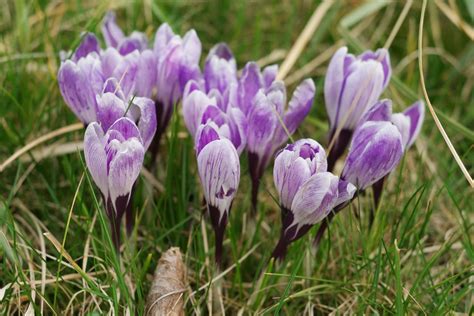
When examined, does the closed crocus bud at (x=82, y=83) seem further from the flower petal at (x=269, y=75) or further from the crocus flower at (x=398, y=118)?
the crocus flower at (x=398, y=118)

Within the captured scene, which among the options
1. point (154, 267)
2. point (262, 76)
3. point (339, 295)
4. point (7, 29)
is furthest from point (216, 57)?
point (7, 29)

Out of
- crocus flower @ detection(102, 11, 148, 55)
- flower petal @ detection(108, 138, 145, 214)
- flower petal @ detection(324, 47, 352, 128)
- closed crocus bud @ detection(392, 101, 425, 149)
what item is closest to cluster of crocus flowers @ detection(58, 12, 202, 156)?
crocus flower @ detection(102, 11, 148, 55)

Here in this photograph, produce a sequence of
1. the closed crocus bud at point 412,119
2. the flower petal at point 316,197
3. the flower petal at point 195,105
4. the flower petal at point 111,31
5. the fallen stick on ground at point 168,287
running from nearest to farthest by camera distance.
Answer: the flower petal at point 316,197 < the fallen stick on ground at point 168,287 < the flower petal at point 195,105 < the closed crocus bud at point 412,119 < the flower petal at point 111,31

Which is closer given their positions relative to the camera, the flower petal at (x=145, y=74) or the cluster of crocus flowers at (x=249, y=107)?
the cluster of crocus flowers at (x=249, y=107)

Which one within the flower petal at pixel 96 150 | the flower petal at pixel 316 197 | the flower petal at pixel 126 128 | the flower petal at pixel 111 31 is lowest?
the flower petal at pixel 316 197

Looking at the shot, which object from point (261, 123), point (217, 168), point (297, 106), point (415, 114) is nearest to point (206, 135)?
point (217, 168)

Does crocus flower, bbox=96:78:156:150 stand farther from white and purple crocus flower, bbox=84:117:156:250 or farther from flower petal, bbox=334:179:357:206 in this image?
flower petal, bbox=334:179:357:206

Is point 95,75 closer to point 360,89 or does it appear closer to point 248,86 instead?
point 248,86

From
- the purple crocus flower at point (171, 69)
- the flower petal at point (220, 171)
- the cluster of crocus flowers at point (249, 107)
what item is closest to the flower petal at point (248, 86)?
the cluster of crocus flowers at point (249, 107)
